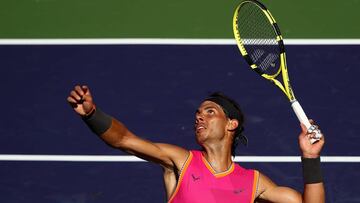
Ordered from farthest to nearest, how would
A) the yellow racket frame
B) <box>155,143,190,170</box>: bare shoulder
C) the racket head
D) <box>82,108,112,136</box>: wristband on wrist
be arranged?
the racket head → <box>155,143,190,170</box>: bare shoulder → the yellow racket frame → <box>82,108,112,136</box>: wristband on wrist

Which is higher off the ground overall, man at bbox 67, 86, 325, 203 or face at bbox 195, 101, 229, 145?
face at bbox 195, 101, 229, 145

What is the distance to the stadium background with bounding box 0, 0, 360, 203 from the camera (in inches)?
357

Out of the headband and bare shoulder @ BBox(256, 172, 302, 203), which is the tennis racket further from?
bare shoulder @ BBox(256, 172, 302, 203)

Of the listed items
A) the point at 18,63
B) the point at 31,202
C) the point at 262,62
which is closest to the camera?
the point at 262,62

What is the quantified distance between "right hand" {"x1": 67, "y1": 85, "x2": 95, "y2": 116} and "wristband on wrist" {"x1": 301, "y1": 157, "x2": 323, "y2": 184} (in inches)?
59.4

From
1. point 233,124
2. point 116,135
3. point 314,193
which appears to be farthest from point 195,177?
point 314,193

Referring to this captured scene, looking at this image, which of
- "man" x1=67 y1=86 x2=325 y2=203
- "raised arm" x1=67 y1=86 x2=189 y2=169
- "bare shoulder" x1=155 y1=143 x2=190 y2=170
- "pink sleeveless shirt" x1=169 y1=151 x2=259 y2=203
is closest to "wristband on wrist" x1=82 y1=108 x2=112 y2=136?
"raised arm" x1=67 y1=86 x2=189 y2=169

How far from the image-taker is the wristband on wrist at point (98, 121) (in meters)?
6.62

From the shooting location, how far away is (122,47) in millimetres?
9727

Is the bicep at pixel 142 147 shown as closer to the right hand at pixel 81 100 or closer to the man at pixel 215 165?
the man at pixel 215 165

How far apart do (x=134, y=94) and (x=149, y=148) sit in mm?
2493

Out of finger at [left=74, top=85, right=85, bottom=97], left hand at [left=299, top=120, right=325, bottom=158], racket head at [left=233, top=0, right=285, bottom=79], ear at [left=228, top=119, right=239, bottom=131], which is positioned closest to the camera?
finger at [left=74, top=85, right=85, bottom=97]

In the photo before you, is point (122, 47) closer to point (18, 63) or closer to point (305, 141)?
A: point (18, 63)
